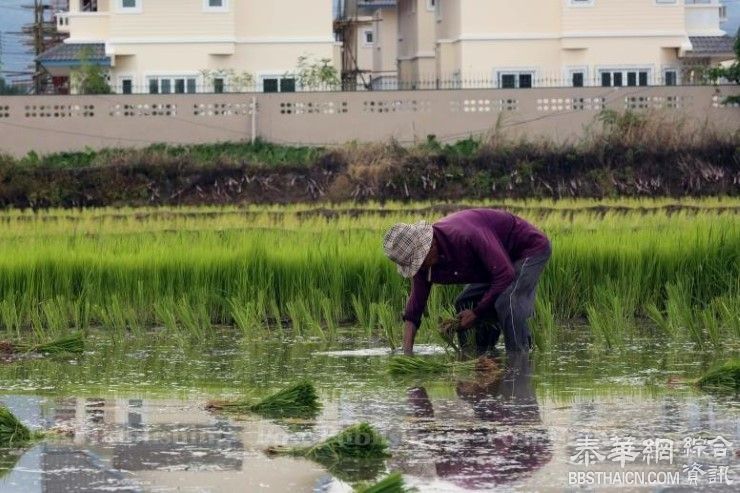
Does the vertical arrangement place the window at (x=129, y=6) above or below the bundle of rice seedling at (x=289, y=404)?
above

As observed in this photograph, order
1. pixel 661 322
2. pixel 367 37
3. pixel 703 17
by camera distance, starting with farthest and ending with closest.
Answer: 1. pixel 367 37
2. pixel 703 17
3. pixel 661 322

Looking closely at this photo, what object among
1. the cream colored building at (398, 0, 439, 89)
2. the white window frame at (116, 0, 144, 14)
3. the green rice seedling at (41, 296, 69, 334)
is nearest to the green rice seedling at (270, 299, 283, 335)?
the green rice seedling at (41, 296, 69, 334)

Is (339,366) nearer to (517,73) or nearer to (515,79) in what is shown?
(515,79)

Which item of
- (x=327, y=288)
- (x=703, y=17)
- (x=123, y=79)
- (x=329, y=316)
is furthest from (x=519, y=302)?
(x=703, y=17)

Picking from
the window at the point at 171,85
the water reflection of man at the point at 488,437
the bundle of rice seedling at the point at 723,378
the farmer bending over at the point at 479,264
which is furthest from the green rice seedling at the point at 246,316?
the window at the point at 171,85

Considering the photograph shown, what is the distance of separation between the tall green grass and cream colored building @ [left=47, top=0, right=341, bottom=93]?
77.7ft

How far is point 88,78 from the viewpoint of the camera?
36.5 metres

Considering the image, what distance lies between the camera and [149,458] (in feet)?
23.8

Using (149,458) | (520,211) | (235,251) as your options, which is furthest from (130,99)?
(149,458)

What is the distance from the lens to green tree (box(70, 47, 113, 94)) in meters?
36.1

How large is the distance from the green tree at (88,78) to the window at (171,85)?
113cm

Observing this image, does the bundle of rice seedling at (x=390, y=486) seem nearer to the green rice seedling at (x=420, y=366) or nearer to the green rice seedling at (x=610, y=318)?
the green rice seedling at (x=420, y=366)

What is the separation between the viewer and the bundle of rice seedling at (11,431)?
759 centimetres

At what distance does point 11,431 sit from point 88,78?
29582mm
